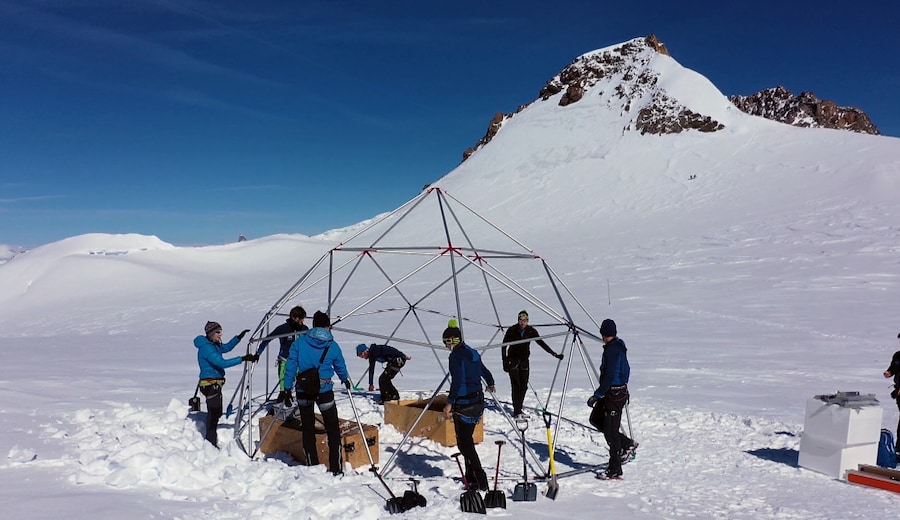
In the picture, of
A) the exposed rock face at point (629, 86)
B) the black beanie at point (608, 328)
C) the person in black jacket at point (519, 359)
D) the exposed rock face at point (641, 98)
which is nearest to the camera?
the black beanie at point (608, 328)

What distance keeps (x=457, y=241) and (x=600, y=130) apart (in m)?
21.7

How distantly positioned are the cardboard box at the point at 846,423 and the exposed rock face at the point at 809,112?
86.2 m

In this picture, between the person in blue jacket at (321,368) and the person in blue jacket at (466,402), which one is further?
the person in blue jacket at (321,368)

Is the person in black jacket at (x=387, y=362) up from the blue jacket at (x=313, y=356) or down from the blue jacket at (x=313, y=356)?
down

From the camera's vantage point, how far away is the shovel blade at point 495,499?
5.08 metres

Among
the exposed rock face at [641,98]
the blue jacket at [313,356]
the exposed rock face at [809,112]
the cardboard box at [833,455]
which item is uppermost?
the exposed rock face at [809,112]

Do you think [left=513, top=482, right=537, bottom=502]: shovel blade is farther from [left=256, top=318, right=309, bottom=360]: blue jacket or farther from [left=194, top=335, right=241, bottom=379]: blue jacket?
[left=194, top=335, right=241, bottom=379]: blue jacket

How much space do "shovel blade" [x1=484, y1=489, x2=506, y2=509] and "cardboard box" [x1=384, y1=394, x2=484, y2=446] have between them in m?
1.57

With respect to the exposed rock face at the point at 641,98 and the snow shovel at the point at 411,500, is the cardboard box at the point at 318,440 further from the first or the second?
the exposed rock face at the point at 641,98

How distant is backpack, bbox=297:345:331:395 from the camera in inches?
226

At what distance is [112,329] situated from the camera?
70.0 feet

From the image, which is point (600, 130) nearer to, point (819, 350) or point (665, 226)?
point (665, 226)

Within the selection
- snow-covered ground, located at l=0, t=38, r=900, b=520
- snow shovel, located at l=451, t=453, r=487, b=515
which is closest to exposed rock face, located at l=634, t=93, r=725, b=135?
snow-covered ground, located at l=0, t=38, r=900, b=520

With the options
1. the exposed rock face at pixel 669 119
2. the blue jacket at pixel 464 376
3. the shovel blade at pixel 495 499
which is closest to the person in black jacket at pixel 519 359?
the blue jacket at pixel 464 376
